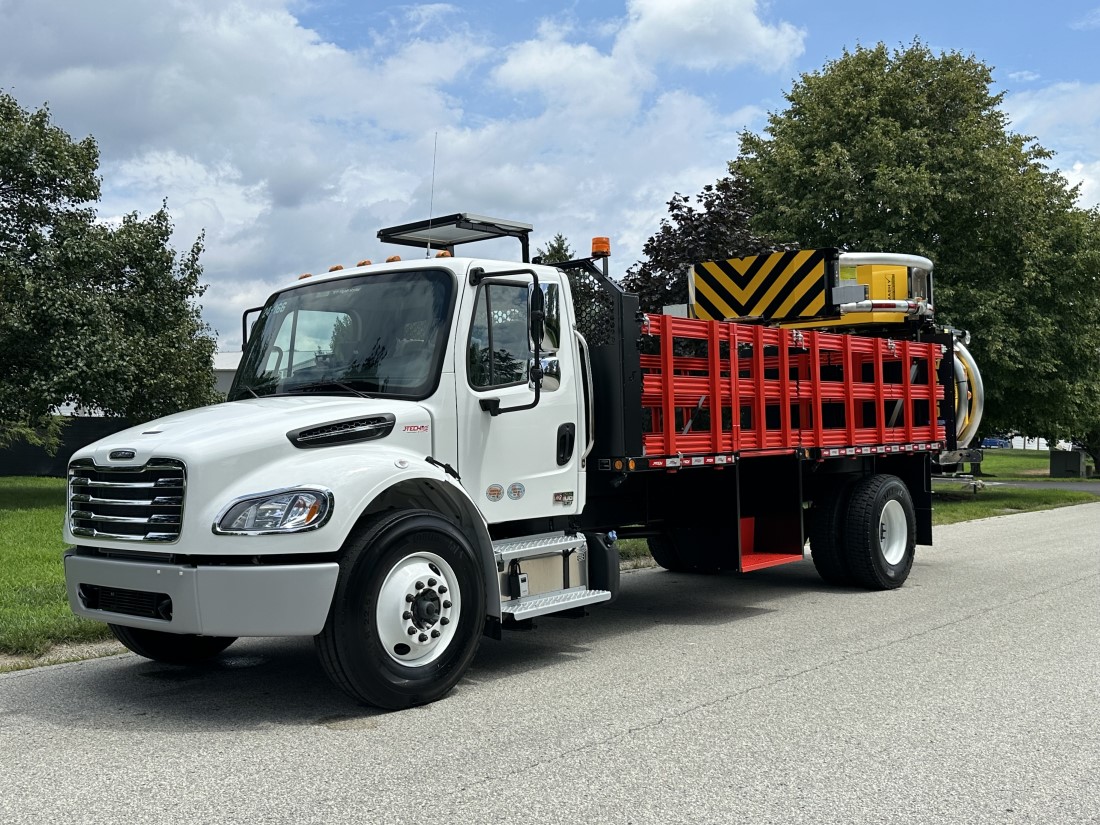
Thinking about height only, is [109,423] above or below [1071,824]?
above

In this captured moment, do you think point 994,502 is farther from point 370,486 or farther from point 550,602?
point 370,486

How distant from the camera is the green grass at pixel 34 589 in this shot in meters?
7.54

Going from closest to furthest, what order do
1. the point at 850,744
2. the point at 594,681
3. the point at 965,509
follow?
the point at 850,744
the point at 594,681
the point at 965,509

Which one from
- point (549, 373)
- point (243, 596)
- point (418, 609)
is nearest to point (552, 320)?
point (549, 373)

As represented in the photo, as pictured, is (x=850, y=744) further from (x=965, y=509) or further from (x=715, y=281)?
(x=965, y=509)

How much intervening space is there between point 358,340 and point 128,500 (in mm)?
1673

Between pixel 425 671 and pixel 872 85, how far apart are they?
78.4ft

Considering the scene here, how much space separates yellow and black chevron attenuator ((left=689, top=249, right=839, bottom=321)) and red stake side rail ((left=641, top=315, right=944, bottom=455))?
112cm

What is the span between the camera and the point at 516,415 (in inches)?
271

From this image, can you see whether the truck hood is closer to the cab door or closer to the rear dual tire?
the cab door

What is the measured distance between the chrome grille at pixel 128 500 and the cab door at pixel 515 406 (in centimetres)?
170

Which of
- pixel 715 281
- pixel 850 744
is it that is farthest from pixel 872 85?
pixel 850 744

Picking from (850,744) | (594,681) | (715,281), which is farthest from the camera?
(715,281)

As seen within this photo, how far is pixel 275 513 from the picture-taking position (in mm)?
5543
